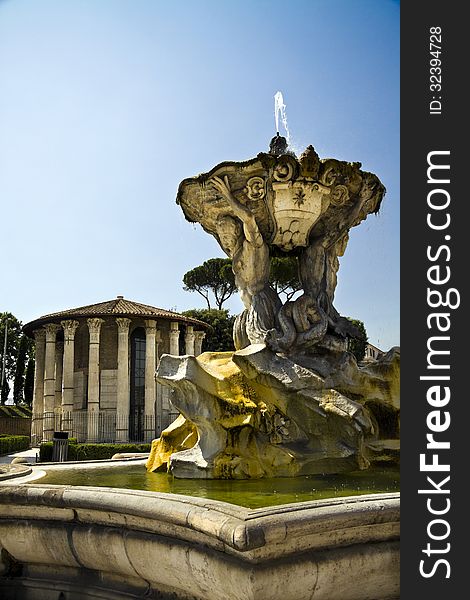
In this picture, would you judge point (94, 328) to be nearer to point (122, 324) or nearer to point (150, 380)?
point (122, 324)

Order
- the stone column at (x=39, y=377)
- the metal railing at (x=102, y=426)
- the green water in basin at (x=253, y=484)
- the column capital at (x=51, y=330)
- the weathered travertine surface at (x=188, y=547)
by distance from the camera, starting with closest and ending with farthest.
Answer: the weathered travertine surface at (x=188, y=547)
the green water in basin at (x=253, y=484)
the metal railing at (x=102, y=426)
the column capital at (x=51, y=330)
the stone column at (x=39, y=377)

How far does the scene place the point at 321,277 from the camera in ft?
23.6

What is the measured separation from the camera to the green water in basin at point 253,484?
4.11m

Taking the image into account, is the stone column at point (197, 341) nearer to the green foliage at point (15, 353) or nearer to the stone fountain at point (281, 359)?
the green foliage at point (15, 353)

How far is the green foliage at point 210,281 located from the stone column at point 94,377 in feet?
50.0

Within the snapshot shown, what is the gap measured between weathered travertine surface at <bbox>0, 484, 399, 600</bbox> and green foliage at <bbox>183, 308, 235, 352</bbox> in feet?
123

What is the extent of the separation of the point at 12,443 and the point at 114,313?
877cm

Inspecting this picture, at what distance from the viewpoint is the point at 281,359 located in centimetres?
603

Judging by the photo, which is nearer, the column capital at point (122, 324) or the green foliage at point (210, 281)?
the column capital at point (122, 324)

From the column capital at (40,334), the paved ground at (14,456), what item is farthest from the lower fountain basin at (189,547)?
the column capital at (40,334)

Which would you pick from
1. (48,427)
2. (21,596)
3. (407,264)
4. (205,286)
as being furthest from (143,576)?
(205,286)

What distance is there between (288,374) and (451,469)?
2.90 m

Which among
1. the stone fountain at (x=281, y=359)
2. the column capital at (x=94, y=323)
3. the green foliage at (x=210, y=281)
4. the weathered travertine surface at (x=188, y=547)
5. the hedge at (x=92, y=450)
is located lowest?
the hedge at (x=92, y=450)

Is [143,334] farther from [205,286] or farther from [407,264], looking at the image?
[407,264]
